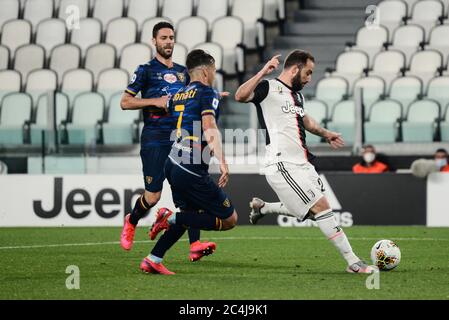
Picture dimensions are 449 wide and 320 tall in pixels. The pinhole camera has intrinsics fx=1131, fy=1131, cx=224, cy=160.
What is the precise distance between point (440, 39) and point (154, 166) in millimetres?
9847

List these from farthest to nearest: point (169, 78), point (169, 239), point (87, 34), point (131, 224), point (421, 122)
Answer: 1. point (87, 34)
2. point (421, 122)
3. point (169, 78)
4. point (131, 224)
5. point (169, 239)

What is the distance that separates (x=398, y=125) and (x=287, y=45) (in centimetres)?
451

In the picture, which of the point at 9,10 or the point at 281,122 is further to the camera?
the point at 9,10

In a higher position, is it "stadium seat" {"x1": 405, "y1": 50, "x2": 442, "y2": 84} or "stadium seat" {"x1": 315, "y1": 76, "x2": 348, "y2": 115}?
"stadium seat" {"x1": 405, "y1": 50, "x2": 442, "y2": 84}

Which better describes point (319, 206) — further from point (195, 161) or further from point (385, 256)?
point (195, 161)

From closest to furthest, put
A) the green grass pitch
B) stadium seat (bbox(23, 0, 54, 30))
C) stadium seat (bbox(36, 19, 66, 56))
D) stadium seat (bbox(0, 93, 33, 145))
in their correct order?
the green grass pitch < stadium seat (bbox(0, 93, 33, 145)) < stadium seat (bbox(36, 19, 66, 56)) < stadium seat (bbox(23, 0, 54, 30))

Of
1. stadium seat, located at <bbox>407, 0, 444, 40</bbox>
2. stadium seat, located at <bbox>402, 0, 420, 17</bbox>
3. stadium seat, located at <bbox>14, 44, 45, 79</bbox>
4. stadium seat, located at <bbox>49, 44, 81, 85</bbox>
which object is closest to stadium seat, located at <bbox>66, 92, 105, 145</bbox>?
stadium seat, located at <bbox>49, 44, 81, 85</bbox>

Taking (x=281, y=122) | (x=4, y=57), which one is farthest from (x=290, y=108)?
(x=4, y=57)

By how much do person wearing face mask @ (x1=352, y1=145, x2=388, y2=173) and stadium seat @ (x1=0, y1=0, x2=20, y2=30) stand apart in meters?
8.36

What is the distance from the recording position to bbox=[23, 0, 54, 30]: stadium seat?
21.9 meters

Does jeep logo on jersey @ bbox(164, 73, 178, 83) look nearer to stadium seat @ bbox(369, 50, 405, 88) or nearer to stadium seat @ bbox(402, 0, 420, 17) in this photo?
stadium seat @ bbox(369, 50, 405, 88)

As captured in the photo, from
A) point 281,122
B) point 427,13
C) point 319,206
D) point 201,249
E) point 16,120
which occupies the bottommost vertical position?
point 201,249

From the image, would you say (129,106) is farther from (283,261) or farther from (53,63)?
(53,63)

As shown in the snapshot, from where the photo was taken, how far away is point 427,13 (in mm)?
20328
